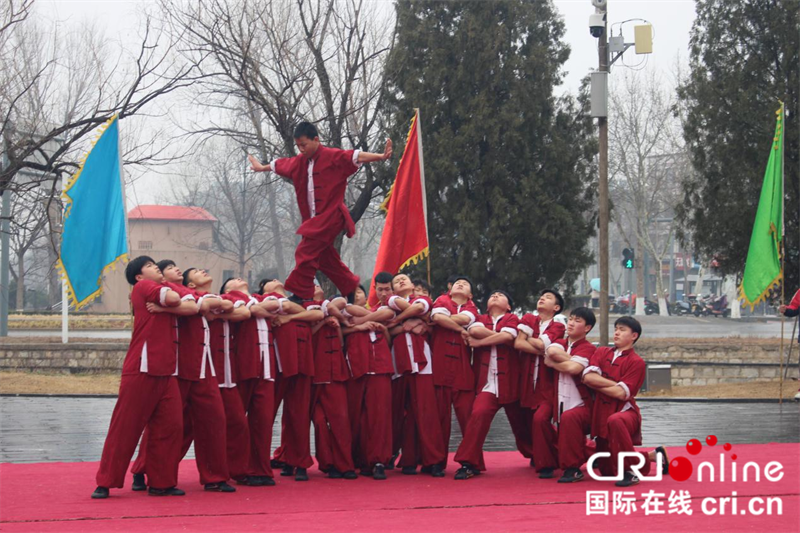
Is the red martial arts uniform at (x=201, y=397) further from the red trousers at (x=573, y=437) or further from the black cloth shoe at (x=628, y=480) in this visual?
the black cloth shoe at (x=628, y=480)

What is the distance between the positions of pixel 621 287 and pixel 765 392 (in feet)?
214

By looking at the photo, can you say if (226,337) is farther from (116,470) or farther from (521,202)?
(521,202)

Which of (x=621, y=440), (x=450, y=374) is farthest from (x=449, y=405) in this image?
(x=621, y=440)

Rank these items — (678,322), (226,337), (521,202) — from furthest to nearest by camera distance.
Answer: (678,322) → (521,202) → (226,337)

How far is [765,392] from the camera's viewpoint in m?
16.6

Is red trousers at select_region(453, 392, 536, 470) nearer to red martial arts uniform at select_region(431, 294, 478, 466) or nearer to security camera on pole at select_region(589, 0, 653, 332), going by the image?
red martial arts uniform at select_region(431, 294, 478, 466)

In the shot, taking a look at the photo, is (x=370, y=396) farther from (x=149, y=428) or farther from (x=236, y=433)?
(x=149, y=428)

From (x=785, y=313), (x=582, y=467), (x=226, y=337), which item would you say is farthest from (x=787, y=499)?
(x=785, y=313)

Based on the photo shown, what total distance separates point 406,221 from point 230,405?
3.84 m

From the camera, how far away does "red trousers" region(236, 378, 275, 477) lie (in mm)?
8031

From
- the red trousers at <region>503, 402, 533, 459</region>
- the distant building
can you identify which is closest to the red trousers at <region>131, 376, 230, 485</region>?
the red trousers at <region>503, 402, 533, 459</region>

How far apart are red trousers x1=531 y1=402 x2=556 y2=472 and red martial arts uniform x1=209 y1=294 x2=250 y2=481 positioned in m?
2.32

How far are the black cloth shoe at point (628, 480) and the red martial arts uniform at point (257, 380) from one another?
2728 millimetres

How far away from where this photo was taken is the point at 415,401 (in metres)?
8.51
